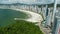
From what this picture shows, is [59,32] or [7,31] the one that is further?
[7,31]

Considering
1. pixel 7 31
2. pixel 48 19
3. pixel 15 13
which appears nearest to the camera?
pixel 7 31

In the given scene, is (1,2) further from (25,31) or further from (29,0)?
(25,31)

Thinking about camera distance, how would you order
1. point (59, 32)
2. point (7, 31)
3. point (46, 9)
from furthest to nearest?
point (46, 9)
point (7, 31)
point (59, 32)

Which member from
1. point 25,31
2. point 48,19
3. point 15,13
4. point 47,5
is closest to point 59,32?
point 25,31

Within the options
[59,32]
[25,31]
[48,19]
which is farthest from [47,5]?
[59,32]

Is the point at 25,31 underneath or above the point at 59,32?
underneath

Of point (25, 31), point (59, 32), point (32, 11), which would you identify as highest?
point (59, 32)

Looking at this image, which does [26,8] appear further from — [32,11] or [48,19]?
[48,19]

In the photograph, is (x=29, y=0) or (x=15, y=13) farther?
(x=29, y=0)

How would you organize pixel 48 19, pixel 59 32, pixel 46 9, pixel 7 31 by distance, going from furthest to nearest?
pixel 46 9 < pixel 48 19 < pixel 7 31 < pixel 59 32
